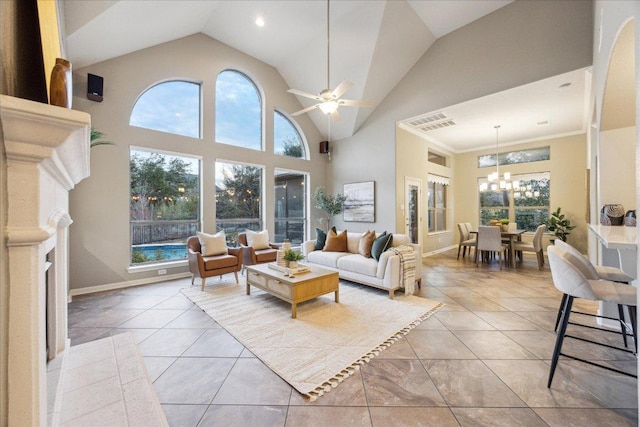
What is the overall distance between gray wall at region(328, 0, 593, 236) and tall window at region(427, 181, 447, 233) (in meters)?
2.06

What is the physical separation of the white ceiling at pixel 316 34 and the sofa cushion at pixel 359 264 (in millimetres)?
3655

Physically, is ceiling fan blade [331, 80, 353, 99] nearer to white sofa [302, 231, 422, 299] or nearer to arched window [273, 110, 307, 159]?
white sofa [302, 231, 422, 299]

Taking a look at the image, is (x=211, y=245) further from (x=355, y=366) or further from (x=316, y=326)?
(x=355, y=366)

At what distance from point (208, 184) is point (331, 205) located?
3.03 m

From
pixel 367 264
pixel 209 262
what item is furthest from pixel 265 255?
pixel 367 264

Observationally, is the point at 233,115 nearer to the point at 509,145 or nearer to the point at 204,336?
the point at 204,336

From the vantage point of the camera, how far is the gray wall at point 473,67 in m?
3.84

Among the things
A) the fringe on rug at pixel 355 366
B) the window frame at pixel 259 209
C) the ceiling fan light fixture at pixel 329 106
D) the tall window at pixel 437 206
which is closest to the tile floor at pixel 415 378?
the fringe on rug at pixel 355 366

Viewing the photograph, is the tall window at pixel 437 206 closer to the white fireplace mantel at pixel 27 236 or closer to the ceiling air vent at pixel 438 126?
the ceiling air vent at pixel 438 126

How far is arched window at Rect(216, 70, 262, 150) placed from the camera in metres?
A: 5.61

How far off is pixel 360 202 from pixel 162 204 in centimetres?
442

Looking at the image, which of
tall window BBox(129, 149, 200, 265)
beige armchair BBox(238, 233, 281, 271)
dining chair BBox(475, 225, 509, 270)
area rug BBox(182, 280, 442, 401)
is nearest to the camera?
area rug BBox(182, 280, 442, 401)

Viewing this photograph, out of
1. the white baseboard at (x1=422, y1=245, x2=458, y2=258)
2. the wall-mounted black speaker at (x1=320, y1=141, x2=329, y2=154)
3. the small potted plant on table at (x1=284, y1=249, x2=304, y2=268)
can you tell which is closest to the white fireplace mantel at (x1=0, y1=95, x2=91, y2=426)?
the small potted plant on table at (x1=284, y1=249, x2=304, y2=268)

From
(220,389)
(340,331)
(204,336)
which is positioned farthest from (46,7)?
(340,331)
